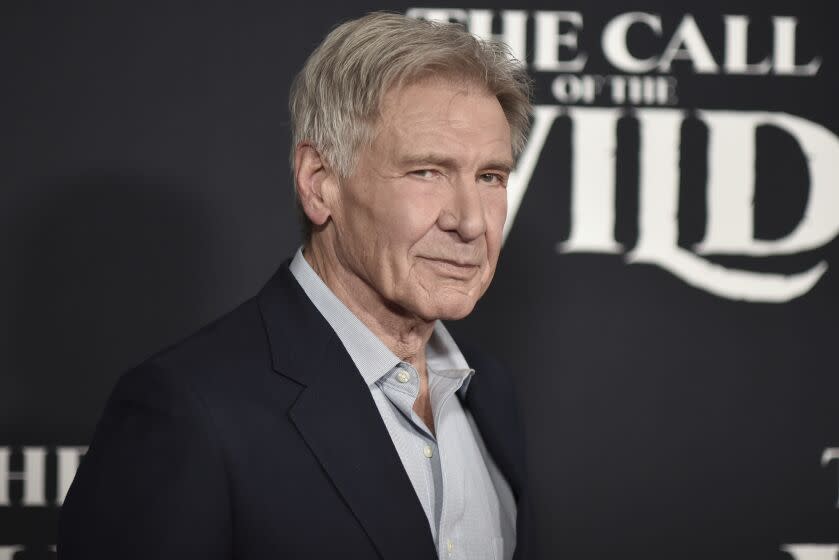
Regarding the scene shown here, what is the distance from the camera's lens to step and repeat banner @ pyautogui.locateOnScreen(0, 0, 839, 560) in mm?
2057

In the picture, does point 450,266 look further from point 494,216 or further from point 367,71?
point 367,71

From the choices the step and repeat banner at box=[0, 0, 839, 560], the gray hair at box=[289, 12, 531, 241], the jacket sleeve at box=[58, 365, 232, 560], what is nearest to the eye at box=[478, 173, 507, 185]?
the gray hair at box=[289, 12, 531, 241]

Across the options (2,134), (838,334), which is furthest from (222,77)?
(838,334)

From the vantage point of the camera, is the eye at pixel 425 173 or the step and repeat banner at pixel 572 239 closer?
the eye at pixel 425 173

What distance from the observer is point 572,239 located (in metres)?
2.16

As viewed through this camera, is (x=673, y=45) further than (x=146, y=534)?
Yes

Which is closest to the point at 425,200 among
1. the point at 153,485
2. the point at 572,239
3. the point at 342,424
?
the point at 342,424

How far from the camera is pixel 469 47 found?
133 centimetres

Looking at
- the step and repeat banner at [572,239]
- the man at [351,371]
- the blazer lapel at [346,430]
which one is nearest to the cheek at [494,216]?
the man at [351,371]

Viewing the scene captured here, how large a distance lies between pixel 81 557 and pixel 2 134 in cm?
119

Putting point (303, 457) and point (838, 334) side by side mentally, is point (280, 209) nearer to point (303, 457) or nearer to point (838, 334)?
point (303, 457)

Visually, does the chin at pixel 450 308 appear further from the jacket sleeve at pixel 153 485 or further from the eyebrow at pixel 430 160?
the jacket sleeve at pixel 153 485

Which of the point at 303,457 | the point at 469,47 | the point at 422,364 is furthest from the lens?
the point at 422,364

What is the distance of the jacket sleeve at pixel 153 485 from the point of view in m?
1.09
